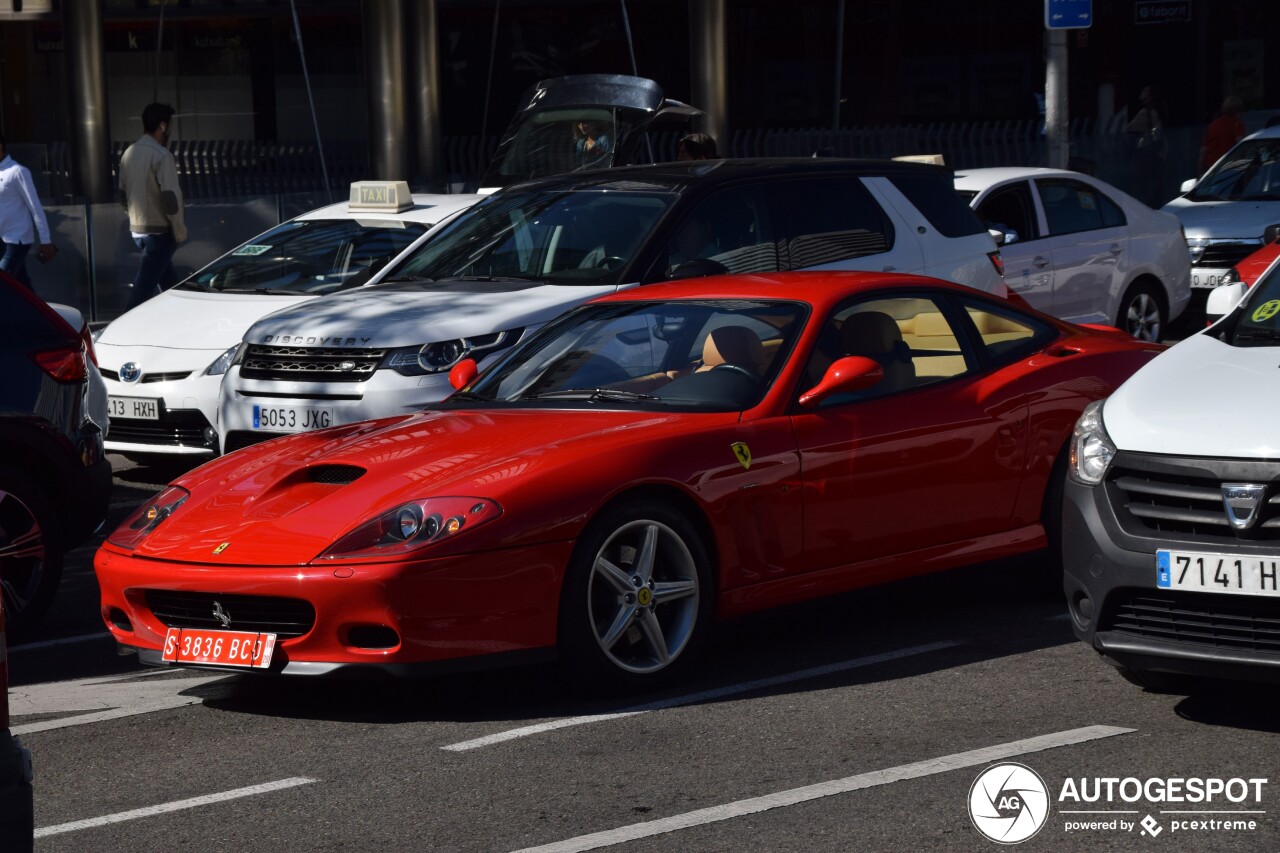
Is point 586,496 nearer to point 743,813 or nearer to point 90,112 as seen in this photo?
point 743,813

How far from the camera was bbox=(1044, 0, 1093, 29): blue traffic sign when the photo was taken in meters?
17.5

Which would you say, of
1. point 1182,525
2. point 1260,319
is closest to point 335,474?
point 1182,525

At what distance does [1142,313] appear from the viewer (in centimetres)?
1500

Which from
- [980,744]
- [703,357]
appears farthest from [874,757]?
[703,357]

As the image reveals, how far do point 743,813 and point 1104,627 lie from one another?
1.41m

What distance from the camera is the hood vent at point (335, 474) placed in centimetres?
662

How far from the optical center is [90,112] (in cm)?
2512

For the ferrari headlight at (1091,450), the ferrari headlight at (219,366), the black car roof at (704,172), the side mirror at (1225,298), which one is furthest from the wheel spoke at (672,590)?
the ferrari headlight at (219,366)

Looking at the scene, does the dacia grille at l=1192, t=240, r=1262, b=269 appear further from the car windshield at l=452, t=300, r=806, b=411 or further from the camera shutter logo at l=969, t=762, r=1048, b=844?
the camera shutter logo at l=969, t=762, r=1048, b=844

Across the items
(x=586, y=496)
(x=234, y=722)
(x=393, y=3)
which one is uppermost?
(x=393, y=3)

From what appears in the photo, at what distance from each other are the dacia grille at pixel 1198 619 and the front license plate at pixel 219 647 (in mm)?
2583

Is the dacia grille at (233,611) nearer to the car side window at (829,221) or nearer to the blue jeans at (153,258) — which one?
the car side window at (829,221)

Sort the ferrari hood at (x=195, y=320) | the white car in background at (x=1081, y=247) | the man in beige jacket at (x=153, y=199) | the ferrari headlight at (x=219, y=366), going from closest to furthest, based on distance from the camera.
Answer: the ferrari headlight at (x=219, y=366)
the ferrari hood at (x=195, y=320)
the white car in background at (x=1081, y=247)
the man in beige jacket at (x=153, y=199)

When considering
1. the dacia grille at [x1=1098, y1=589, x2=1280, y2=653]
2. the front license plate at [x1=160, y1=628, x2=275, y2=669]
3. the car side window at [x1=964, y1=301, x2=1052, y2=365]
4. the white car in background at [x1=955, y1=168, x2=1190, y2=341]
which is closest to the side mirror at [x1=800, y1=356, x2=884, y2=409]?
the car side window at [x1=964, y1=301, x2=1052, y2=365]
